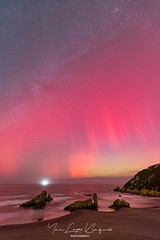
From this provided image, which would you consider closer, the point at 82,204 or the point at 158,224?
the point at 158,224

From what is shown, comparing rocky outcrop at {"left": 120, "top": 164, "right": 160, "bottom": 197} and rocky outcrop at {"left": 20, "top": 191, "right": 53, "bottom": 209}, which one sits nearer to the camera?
rocky outcrop at {"left": 20, "top": 191, "right": 53, "bottom": 209}

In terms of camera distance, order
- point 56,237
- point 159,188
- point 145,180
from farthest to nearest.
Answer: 1. point 145,180
2. point 159,188
3. point 56,237

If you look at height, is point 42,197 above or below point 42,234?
above

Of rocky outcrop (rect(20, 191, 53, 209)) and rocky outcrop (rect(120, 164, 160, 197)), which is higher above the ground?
rocky outcrop (rect(120, 164, 160, 197))

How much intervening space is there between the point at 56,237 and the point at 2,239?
587 centimetres

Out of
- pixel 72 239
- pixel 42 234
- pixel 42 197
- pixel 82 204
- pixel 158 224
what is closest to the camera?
pixel 72 239

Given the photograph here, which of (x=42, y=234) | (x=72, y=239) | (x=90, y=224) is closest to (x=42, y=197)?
(x=90, y=224)

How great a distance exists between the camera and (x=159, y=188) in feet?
313

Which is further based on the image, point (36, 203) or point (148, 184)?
point (148, 184)

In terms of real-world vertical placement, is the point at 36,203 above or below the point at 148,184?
below

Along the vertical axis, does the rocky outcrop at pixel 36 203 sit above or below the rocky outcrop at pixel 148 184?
below

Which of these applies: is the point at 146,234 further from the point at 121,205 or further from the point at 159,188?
the point at 159,188

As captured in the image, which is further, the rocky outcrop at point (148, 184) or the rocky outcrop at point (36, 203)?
the rocky outcrop at point (148, 184)

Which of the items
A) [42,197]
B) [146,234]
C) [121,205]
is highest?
[42,197]
